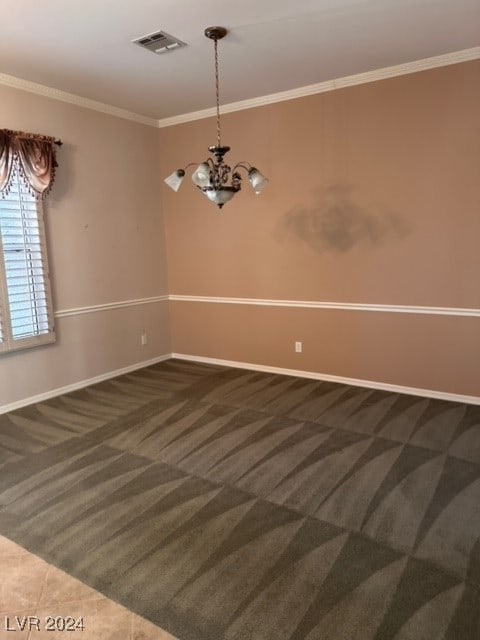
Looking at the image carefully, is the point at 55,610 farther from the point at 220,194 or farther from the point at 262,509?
the point at 220,194

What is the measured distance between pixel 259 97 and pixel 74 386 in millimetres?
3587

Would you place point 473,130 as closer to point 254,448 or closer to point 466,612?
point 254,448

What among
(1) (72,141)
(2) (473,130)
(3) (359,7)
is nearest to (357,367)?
(2) (473,130)

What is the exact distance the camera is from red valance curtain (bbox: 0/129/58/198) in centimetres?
368

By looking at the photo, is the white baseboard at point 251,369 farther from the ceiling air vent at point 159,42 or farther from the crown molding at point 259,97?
the ceiling air vent at point 159,42

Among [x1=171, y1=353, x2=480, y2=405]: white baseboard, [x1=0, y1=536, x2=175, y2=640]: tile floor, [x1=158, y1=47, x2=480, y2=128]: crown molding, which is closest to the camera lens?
[x1=0, y1=536, x2=175, y2=640]: tile floor

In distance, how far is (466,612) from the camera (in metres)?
1.80

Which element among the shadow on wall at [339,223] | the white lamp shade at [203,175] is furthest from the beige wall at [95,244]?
the white lamp shade at [203,175]

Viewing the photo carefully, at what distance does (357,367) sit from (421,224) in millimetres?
1519

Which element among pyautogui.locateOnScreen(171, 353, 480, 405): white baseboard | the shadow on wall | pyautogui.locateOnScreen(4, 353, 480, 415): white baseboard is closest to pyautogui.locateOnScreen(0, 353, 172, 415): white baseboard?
pyautogui.locateOnScreen(4, 353, 480, 415): white baseboard

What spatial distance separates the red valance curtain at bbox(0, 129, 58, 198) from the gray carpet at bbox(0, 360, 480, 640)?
6.69 feet

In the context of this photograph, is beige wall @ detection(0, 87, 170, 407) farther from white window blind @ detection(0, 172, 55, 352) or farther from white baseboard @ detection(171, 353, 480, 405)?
white baseboard @ detection(171, 353, 480, 405)

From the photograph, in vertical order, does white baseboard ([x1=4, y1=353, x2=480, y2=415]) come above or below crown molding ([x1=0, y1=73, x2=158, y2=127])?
below

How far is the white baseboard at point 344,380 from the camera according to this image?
160 inches
